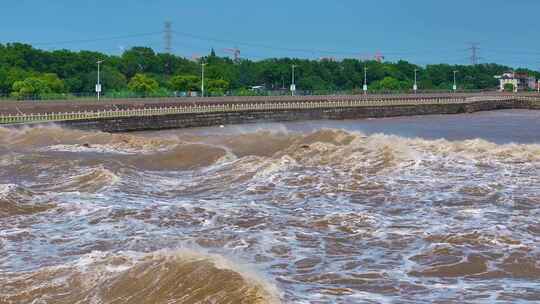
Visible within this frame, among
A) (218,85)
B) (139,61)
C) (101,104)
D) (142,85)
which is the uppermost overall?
(139,61)

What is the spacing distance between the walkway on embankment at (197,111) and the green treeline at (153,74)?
11.7 metres

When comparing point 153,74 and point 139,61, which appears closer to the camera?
point 153,74

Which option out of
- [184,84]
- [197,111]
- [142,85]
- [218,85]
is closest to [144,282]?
[197,111]

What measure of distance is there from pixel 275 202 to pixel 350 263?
27.0 feet

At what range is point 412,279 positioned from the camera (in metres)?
14.8

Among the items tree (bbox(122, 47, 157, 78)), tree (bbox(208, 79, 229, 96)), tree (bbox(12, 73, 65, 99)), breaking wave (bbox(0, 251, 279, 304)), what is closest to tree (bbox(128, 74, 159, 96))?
tree (bbox(208, 79, 229, 96))

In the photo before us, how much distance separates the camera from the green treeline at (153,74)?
116812 millimetres

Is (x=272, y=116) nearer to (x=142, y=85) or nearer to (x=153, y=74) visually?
(x=142, y=85)

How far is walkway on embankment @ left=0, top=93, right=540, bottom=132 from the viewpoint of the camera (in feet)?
234

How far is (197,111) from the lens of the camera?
84.0 metres

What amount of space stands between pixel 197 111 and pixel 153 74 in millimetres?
73183

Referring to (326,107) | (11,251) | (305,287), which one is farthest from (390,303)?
(326,107)

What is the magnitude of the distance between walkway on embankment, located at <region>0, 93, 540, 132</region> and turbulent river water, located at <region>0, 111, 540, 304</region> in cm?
3375

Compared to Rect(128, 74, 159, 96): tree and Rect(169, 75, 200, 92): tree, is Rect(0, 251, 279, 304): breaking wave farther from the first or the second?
Rect(169, 75, 200, 92): tree
